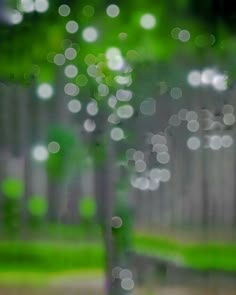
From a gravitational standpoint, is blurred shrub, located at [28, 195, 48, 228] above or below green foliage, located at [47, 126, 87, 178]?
below

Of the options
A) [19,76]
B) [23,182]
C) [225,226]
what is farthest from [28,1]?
[225,226]

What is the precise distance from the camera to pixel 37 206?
268 cm

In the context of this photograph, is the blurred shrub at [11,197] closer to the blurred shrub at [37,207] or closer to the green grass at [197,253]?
the blurred shrub at [37,207]

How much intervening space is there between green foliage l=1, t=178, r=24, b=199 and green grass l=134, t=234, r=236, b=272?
0.51 metres

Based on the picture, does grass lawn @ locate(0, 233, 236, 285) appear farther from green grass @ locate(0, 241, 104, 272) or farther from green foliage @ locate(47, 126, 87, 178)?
green foliage @ locate(47, 126, 87, 178)

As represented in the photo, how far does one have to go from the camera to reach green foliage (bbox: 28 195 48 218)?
2.68m

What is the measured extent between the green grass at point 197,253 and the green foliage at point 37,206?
406 mm

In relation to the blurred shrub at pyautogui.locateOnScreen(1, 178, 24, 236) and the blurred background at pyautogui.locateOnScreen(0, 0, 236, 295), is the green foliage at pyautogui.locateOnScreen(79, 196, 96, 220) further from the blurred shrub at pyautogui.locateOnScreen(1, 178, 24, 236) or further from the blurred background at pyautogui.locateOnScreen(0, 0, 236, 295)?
the blurred shrub at pyautogui.locateOnScreen(1, 178, 24, 236)

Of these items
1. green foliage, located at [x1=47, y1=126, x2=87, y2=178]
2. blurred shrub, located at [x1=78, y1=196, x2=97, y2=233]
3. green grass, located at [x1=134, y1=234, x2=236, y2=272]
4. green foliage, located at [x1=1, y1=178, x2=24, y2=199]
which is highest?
green foliage, located at [x1=47, y1=126, x2=87, y2=178]

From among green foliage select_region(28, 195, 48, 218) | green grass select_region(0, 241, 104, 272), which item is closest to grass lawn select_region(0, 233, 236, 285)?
green grass select_region(0, 241, 104, 272)

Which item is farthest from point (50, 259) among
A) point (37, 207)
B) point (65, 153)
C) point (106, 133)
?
point (106, 133)

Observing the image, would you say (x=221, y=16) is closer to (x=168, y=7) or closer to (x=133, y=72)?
(x=168, y=7)

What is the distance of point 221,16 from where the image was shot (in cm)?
270

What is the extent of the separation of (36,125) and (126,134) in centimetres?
33
